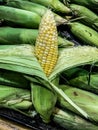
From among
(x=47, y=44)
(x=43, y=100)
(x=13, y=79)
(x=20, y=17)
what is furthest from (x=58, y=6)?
(x=43, y=100)

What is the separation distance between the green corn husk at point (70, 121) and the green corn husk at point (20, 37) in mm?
408

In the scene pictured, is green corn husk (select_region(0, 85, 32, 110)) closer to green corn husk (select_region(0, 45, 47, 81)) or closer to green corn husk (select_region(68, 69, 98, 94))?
green corn husk (select_region(0, 45, 47, 81))

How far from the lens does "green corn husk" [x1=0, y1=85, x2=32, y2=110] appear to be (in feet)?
6.32

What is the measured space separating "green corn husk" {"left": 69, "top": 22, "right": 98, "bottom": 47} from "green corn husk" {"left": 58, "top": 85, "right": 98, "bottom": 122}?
1.26 ft

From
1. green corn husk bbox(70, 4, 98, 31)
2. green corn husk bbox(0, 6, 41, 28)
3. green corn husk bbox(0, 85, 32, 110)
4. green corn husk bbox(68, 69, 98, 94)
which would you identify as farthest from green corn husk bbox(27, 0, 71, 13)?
green corn husk bbox(0, 85, 32, 110)

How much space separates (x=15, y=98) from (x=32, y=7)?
64 centimetres

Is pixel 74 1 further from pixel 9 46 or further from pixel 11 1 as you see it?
pixel 9 46

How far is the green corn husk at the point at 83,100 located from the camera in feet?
6.11

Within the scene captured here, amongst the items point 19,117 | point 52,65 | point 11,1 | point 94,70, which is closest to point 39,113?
point 19,117

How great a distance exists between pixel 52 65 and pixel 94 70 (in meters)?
0.25

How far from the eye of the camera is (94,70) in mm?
2047

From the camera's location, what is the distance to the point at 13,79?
6.54ft

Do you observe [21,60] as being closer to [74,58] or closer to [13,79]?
[13,79]

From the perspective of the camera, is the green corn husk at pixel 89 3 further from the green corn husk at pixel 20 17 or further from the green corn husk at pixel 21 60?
the green corn husk at pixel 21 60
